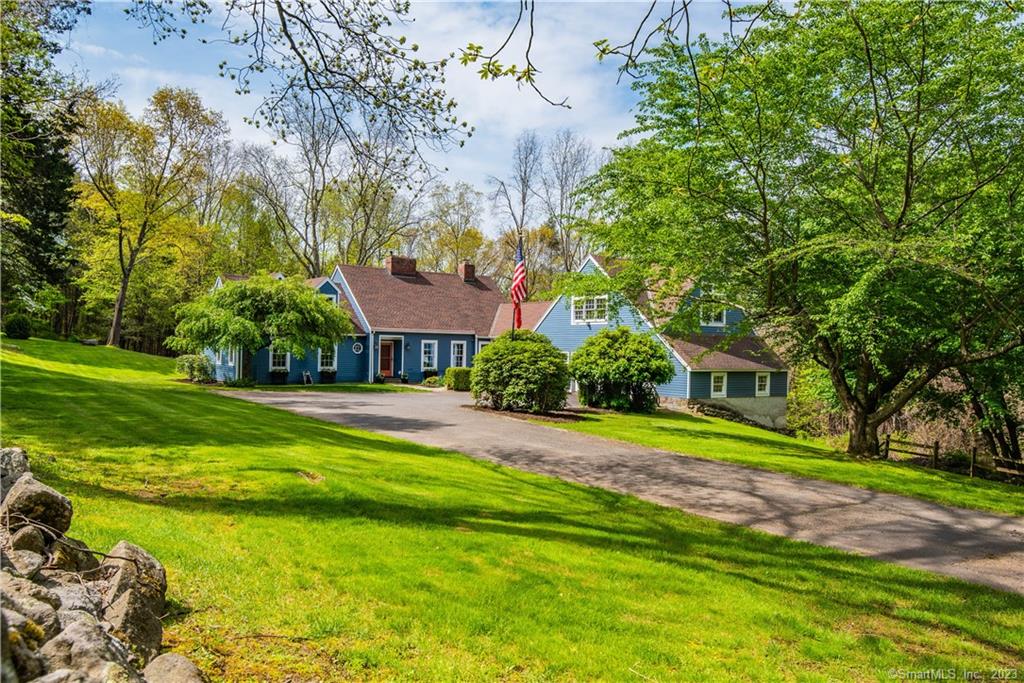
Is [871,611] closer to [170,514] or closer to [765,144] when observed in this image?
[170,514]

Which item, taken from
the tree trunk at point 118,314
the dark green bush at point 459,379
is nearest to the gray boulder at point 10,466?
the dark green bush at point 459,379

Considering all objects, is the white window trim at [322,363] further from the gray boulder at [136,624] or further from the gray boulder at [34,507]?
the gray boulder at [136,624]

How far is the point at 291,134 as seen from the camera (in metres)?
7.11

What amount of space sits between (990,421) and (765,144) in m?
10.8

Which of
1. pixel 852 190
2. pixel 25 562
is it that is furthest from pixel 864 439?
pixel 25 562

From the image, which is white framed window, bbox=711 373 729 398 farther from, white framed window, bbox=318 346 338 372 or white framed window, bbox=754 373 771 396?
white framed window, bbox=318 346 338 372

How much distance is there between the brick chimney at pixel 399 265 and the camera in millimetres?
37219

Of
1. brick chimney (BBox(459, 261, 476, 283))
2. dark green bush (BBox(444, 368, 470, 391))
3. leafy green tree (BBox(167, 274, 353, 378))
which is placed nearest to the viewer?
leafy green tree (BBox(167, 274, 353, 378))

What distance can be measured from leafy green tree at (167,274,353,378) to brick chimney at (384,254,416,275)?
33.2 ft

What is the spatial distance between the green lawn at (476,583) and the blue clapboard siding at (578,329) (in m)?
18.8

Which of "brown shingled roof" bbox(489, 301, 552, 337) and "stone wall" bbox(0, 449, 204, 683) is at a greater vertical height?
"brown shingled roof" bbox(489, 301, 552, 337)

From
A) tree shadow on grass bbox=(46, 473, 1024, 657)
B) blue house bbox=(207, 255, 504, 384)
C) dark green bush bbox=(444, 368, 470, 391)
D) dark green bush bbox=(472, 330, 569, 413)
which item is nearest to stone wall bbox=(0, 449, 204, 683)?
tree shadow on grass bbox=(46, 473, 1024, 657)

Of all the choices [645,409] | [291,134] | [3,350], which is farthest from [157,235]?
[291,134]

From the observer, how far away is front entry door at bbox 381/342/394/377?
33656 millimetres
